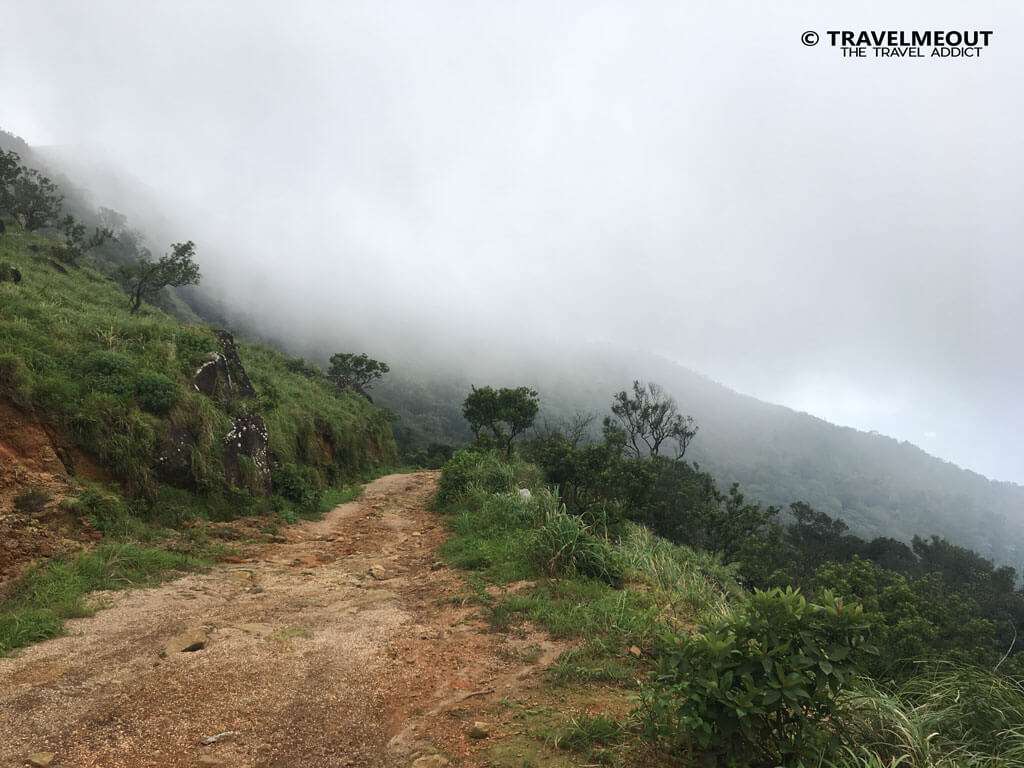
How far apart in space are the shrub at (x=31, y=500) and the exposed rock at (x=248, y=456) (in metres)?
3.52

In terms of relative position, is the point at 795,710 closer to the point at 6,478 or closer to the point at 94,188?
the point at 6,478

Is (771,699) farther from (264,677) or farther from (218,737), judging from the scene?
(264,677)

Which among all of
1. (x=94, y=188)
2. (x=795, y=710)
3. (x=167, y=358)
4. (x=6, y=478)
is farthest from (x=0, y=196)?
(x=94, y=188)

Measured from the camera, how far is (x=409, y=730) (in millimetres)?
3762

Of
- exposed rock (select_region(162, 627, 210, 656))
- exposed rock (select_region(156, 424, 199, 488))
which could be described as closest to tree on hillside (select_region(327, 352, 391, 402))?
exposed rock (select_region(156, 424, 199, 488))

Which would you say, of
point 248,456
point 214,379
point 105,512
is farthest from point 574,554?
point 214,379

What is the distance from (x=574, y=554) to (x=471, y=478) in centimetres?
724

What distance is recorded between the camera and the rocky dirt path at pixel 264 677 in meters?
3.41

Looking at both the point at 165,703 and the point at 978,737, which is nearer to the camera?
the point at 978,737

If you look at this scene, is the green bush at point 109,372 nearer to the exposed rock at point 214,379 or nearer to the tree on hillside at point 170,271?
the exposed rock at point 214,379

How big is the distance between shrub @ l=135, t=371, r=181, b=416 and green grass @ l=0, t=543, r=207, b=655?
134 inches

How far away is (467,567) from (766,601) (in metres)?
5.99

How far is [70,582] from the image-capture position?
20.0 feet

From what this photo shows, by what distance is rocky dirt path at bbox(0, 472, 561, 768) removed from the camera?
11.2 feet
